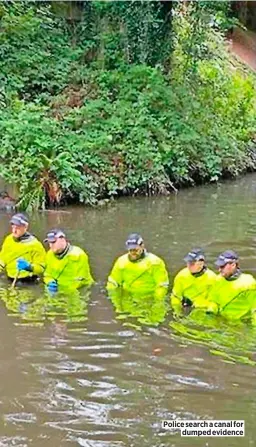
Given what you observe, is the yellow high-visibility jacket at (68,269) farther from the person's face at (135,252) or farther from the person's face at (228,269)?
the person's face at (228,269)

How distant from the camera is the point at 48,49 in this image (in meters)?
23.8

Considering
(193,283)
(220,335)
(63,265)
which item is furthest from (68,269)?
(220,335)

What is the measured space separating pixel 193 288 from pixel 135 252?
1.04m

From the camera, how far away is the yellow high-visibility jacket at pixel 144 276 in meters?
11.4

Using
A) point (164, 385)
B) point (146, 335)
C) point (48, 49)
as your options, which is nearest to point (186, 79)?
point (48, 49)

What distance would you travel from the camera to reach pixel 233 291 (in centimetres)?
1012

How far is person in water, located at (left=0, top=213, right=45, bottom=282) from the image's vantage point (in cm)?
1197

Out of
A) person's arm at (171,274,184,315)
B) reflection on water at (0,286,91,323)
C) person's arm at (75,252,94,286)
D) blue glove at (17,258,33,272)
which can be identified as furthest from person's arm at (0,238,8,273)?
person's arm at (171,274,184,315)

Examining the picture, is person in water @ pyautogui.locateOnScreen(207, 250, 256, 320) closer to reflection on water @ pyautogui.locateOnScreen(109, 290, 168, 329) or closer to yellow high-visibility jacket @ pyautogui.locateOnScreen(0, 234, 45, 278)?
reflection on water @ pyautogui.locateOnScreen(109, 290, 168, 329)

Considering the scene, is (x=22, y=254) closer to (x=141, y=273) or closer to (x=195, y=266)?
(x=141, y=273)

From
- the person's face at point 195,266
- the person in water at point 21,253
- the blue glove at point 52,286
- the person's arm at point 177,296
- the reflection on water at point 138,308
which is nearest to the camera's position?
the reflection on water at point 138,308

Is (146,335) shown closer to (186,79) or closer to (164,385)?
(164,385)

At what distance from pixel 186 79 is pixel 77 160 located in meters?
5.77

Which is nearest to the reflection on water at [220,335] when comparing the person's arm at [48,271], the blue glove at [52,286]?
Answer: the blue glove at [52,286]
